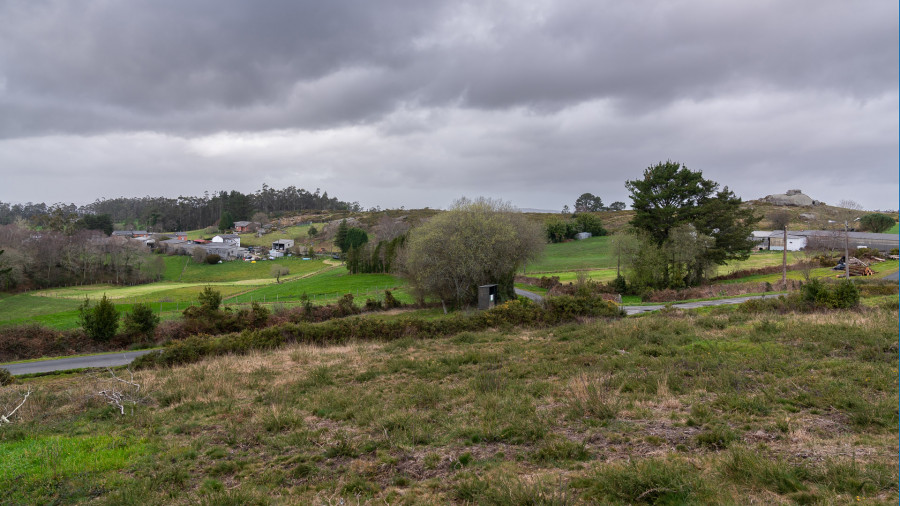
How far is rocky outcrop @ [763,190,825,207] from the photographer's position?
163 meters

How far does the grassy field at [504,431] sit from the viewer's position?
5.91 metres

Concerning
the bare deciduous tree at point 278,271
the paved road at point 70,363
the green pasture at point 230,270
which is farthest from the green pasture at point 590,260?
the green pasture at point 230,270

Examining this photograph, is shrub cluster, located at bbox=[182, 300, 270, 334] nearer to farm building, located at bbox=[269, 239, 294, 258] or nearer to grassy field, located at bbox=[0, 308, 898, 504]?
grassy field, located at bbox=[0, 308, 898, 504]

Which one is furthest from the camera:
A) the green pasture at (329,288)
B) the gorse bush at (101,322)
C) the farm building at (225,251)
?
the farm building at (225,251)

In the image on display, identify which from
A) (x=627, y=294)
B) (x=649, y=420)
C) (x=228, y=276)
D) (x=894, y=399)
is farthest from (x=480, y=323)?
(x=228, y=276)

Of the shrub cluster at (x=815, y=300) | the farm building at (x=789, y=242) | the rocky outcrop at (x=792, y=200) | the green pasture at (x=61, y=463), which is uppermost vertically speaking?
the rocky outcrop at (x=792, y=200)

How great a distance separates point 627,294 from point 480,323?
26.3 metres

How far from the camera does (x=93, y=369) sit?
853 inches

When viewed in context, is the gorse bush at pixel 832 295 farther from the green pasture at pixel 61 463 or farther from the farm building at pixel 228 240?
the farm building at pixel 228 240

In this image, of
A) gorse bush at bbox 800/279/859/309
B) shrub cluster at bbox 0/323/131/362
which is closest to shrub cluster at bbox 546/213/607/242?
gorse bush at bbox 800/279/859/309

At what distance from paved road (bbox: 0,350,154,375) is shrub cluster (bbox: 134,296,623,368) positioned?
4.99m

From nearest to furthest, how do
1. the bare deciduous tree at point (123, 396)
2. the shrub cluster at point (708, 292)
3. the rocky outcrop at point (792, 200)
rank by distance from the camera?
the bare deciduous tree at point (123, 396)
the shrub cluster at point (708, 292)
the rocky outcrop at point (792, 200)

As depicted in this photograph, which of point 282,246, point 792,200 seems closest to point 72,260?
point 282,246

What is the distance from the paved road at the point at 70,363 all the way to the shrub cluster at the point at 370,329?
499cm
